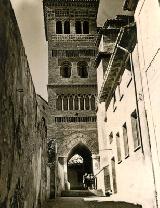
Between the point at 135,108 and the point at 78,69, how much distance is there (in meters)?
21.1

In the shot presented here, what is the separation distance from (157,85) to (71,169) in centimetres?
2870

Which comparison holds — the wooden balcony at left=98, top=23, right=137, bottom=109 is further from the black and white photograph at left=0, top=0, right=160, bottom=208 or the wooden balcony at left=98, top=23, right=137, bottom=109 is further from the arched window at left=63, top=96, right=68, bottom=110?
the arched window at left=63, top=96, right=68, bottom=110

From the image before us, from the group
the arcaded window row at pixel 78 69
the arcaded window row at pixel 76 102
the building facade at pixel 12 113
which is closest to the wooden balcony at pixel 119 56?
the building facade at pixel 12 113

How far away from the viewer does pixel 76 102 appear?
105ft

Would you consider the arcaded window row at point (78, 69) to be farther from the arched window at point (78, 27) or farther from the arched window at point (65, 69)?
the arched window at point (78, 27)

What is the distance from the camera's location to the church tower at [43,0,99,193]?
3078 centimetres

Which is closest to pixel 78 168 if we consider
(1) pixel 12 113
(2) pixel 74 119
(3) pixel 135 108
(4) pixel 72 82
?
(2) pixel 74 119

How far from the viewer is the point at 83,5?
3544cm

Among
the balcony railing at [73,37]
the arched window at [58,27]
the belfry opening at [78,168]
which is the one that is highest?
the arched window at [58,27]

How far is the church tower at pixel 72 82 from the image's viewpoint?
101 ft

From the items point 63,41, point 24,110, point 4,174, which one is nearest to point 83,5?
point 63,41

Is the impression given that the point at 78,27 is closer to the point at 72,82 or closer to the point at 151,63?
the point at 72,82

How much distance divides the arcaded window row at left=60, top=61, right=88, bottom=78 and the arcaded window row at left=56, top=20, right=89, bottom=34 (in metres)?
3.37

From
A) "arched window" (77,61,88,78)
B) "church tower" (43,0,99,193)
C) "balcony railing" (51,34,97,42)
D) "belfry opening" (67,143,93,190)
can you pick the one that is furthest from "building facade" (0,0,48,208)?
"belfry opening" (67,143,93,190)
